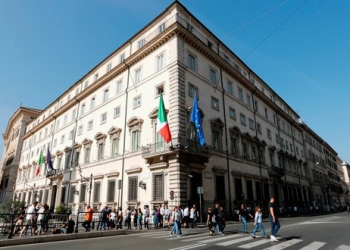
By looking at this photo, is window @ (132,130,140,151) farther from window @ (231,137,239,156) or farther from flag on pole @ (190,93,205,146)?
window @ (231,137,239,156)

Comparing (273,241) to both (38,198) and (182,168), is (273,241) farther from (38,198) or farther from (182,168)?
(38,198)

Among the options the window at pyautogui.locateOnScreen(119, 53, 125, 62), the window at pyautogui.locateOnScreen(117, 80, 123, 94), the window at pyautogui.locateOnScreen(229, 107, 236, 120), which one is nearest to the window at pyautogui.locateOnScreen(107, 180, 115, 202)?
the window at pyautogui.locateOnScreen(117, 80, 123, 94)

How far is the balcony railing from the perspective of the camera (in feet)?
62.8

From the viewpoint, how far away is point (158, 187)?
66.7 ft

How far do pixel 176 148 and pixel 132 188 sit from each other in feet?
23.2

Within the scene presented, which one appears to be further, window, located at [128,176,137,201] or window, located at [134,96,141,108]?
window, located at [134,96,141,108]

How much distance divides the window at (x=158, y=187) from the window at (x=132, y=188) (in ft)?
8.98

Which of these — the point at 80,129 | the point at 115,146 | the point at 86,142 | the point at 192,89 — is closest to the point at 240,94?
the point at 192,89

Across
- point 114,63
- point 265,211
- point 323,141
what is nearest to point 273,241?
point 265,211

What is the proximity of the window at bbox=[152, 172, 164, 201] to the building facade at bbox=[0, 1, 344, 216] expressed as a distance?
0.08m

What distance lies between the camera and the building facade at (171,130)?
2089 cm

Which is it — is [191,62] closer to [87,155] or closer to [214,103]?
[214,103]

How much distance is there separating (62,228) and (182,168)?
9.30 metres

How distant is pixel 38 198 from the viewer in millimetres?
41312
